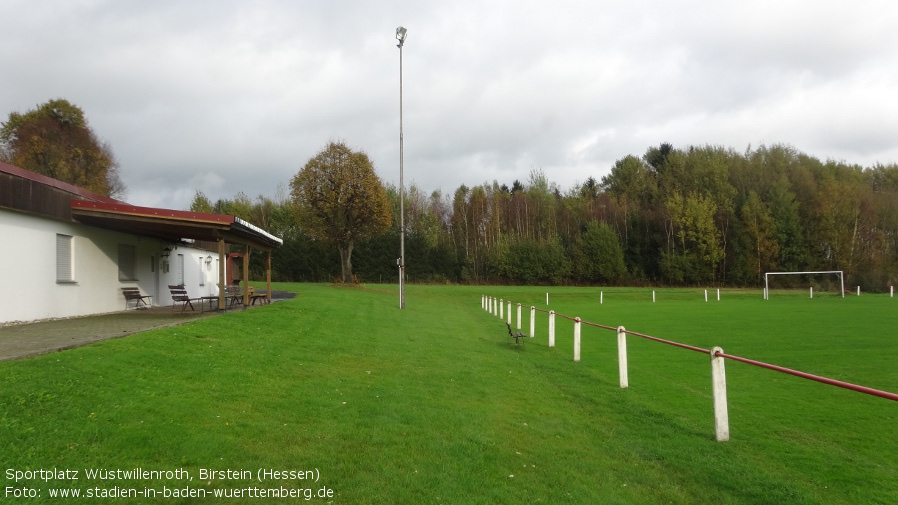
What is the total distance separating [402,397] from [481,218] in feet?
197

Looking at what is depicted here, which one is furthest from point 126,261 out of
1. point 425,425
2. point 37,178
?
point 425,425

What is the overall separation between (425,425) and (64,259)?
1289cm

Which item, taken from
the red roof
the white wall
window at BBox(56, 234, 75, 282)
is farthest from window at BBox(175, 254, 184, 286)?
window at BBox(56, 234, 75, 282)

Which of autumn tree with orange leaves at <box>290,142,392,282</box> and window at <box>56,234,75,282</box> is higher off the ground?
autumn tree with orange leaves at <box>290,142,392,282</box>

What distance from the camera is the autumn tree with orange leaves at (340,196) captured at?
125 ft

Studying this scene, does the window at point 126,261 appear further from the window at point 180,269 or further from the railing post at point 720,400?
the railing post at point 720,400

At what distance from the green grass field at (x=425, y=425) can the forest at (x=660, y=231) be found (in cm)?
4420

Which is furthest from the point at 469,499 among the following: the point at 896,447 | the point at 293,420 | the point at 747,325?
the point at 747,325

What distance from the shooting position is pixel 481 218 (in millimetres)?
67125

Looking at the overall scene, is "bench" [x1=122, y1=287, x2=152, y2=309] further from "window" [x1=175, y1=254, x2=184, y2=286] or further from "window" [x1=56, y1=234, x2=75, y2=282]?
"window" [x1=175, y1=254, x2=184, y2=286]

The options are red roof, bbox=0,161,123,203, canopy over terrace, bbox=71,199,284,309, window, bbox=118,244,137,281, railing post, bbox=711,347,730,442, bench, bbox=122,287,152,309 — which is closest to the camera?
railing post, bbox=711,347,730,442

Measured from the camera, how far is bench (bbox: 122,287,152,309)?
17.6 meters

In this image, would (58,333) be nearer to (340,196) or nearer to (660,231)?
(340,196)

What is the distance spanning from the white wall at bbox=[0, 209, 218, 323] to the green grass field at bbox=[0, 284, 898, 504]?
477cm
